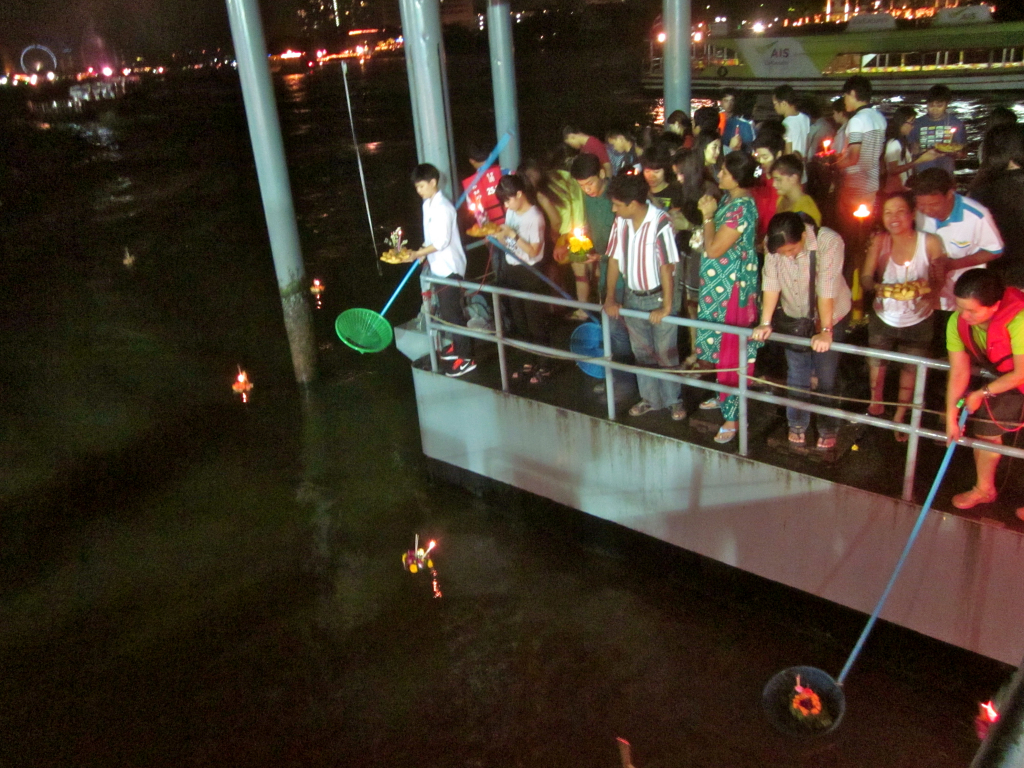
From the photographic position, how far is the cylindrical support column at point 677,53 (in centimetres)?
995

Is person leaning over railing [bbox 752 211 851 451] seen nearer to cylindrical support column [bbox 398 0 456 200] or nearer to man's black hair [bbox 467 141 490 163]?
man's black hair [bbox 467 141 490 163]

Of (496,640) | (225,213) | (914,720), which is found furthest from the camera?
(225,213)

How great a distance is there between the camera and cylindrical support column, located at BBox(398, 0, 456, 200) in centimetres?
678

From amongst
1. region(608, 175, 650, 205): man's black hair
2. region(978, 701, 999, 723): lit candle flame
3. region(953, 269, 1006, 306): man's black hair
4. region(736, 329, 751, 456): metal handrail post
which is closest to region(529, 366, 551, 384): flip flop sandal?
region(736, 329, 751, 456): metal handrail post

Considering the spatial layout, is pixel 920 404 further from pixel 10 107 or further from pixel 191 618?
pixel 10 107

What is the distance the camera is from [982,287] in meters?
3.91

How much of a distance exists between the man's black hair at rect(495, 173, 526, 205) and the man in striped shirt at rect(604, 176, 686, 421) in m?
1.00

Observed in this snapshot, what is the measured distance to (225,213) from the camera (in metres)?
22.1

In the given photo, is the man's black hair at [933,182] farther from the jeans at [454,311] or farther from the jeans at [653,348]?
the jeans at [454,311]

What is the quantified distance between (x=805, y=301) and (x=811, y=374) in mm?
551

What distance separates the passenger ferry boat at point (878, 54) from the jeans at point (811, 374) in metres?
17.7

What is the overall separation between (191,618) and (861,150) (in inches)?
252

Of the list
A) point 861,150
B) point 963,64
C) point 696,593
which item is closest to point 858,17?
point 963,64

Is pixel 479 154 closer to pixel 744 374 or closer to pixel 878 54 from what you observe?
pixel 744 374
